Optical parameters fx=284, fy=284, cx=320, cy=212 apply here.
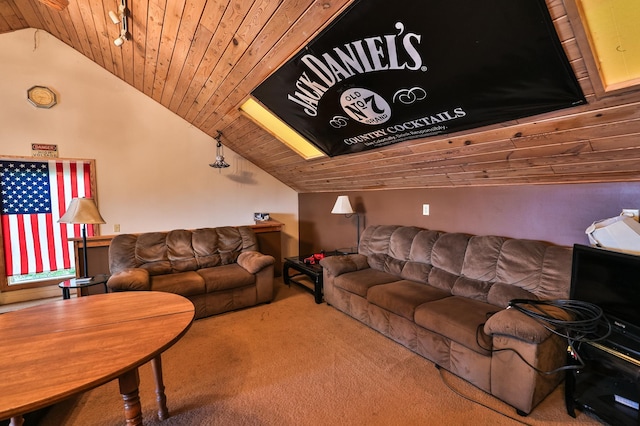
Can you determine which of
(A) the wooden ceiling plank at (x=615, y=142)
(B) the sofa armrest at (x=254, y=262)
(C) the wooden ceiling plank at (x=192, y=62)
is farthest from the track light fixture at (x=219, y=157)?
(A) the wooden ceiling plank at (x=615, y=142)

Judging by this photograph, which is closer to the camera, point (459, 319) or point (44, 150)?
point (459, 319)

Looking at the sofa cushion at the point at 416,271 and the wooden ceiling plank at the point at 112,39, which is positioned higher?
the wooden ceiling plank at the point at 112,39

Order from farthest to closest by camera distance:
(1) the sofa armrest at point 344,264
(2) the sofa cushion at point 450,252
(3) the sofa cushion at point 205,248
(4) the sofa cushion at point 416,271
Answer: (3) the sofa cushion at point 205,248, (1) the sofa armrest at point 344,264, (4) the sofa cushion at point 416,271, (2) the sofa cushion at point 450,252

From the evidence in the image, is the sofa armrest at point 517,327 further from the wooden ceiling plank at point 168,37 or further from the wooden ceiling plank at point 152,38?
the wooden ceiling plank at point 152,38

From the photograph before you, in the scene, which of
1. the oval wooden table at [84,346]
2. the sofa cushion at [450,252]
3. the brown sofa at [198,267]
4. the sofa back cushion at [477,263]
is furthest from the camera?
the brown sofa at [198,267]

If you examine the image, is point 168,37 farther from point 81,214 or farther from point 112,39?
point 81,214

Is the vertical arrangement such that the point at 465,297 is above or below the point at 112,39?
below

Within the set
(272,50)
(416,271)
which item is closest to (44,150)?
(272,50)

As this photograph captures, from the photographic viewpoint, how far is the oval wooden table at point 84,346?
3.42ft

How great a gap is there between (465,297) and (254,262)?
2.29 metres

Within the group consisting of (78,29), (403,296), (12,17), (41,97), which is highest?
(12,17)

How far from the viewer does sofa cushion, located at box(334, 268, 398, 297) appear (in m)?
2.90

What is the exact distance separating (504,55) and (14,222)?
17.5ft

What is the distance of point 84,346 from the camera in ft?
4.29
